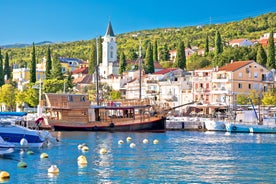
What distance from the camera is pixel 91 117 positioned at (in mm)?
83688

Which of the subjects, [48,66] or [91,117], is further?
[48,66]

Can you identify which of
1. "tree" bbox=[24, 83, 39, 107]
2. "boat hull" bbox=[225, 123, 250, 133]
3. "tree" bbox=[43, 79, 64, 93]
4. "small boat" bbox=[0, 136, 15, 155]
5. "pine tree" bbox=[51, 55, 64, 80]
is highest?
"pine tree" bbox=[51, 55, 64, 80]

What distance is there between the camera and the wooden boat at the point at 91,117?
8262cm

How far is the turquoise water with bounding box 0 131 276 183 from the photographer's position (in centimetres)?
3616

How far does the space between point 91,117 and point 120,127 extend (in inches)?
170

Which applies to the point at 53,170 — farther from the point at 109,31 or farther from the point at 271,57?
the point at 109,31

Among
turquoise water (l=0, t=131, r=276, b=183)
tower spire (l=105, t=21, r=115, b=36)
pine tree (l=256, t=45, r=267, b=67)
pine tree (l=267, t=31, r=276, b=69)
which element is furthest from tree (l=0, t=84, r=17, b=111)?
turquoise water (l=0, t=131, r=276, b=183)

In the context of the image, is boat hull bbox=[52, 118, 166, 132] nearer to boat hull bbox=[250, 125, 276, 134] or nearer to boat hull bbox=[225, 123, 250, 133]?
boat hull bbox=[225, 123, 250, 133]

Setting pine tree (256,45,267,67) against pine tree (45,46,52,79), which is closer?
pine tree (256,45,267,67)

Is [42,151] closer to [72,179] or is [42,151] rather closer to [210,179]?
[72,179]

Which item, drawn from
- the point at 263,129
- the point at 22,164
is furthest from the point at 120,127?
the point at 22,164

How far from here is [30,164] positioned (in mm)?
42125

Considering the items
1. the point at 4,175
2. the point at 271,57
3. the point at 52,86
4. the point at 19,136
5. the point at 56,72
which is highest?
the point at 271,57

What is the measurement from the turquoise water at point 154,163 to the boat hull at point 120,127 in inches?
833
